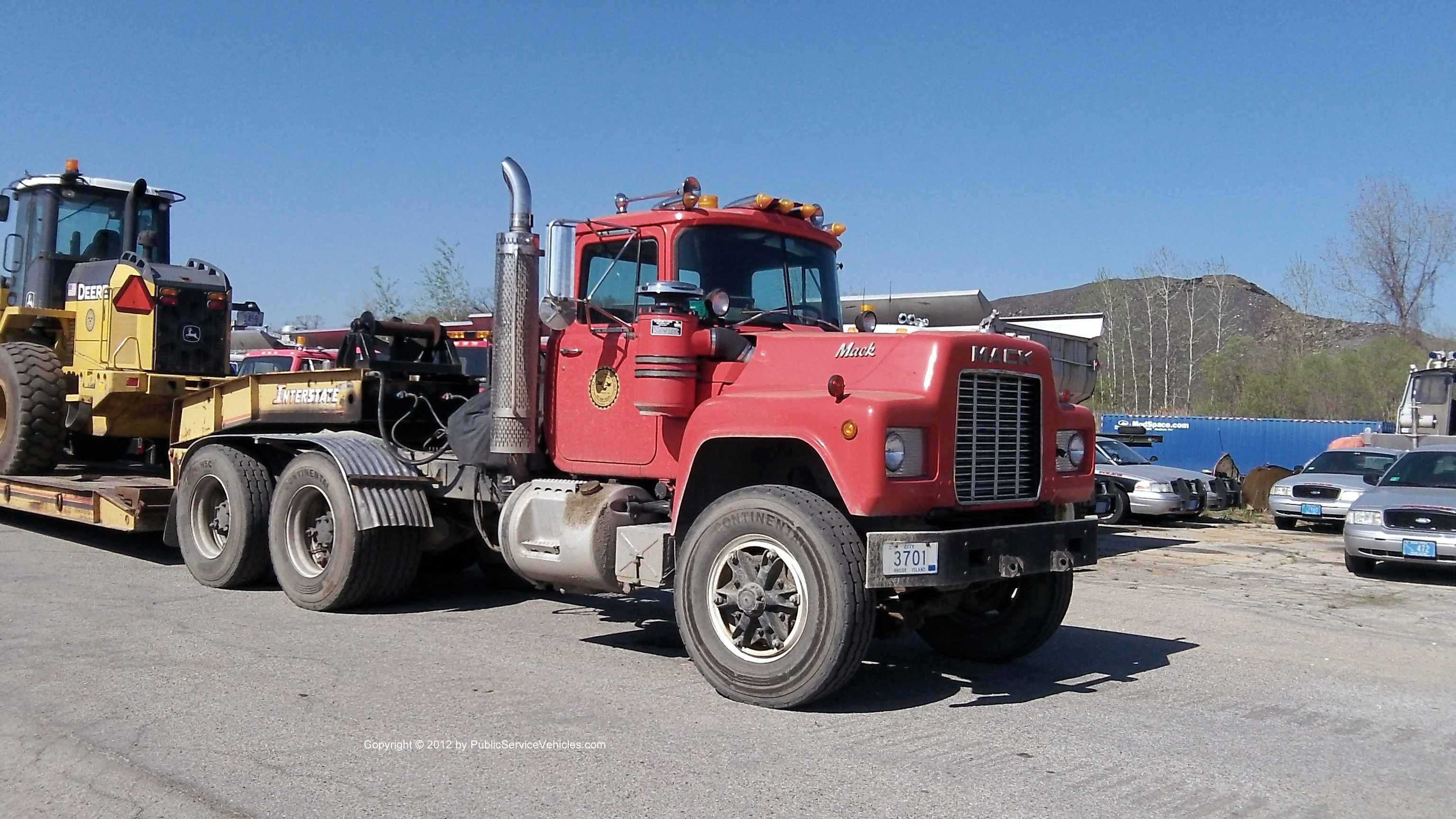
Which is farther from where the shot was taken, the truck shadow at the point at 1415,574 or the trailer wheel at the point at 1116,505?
the trailer wheel at the point at 1116,505

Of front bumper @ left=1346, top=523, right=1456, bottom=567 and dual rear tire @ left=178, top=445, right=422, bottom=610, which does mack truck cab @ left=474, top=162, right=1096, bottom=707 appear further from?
front bumper @ left=1346, top=523, right=1456, bottom=567

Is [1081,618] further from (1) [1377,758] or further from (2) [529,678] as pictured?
(2) [529,678]

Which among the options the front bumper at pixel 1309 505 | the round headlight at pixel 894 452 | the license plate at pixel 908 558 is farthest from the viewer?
the front bumper at pixel 1309 505

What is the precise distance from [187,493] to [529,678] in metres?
4.54

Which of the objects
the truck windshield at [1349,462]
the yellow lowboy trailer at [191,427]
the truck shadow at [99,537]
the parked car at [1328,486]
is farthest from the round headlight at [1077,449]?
the truck windshield at [1349,462]

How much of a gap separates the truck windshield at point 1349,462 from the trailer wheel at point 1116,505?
3193 mm

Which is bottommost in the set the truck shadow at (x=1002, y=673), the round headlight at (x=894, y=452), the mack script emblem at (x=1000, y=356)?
the truck shadow at (x=1002, y=673)

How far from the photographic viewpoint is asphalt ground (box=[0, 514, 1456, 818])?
15.2 feet

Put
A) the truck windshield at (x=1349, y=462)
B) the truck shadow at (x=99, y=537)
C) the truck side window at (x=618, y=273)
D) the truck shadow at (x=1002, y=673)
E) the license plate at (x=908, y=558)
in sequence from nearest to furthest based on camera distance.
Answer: the license plate at (x=908, y=558) → the truck shadow at (x=1002, y=673) → the truck side window at (x=618, y=273) → the truck shadow at (x=99, y=537) → the truck windshield at (x=1349, y=462)

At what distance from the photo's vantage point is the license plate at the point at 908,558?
5.62m

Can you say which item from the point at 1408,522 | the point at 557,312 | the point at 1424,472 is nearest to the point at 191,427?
the point at 557,312

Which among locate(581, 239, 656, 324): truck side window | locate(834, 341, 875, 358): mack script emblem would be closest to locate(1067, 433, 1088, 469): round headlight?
locate(834, 341, 875, 358): mack script emblem

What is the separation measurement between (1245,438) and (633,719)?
89.8 ft

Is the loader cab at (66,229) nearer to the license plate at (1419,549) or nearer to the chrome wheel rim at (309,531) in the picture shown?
the chrome wheel rim at (309,531)
